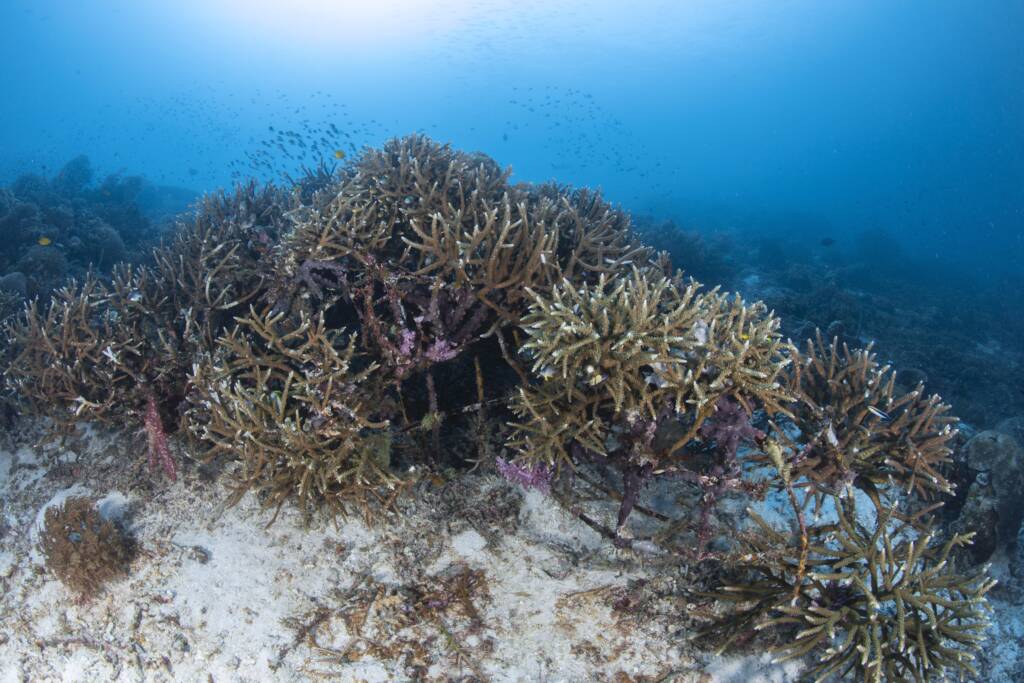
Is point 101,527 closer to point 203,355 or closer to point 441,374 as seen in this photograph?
point 203,355

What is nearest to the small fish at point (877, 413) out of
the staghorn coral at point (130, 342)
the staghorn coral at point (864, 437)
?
the staghorn coral at point (864, 437)

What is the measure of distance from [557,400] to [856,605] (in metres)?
2.41

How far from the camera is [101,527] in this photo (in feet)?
13.0

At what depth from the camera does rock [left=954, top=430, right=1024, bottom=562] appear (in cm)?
475

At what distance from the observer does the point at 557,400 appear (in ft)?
12.7

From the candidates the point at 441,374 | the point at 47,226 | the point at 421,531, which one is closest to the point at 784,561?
the point at 421,531

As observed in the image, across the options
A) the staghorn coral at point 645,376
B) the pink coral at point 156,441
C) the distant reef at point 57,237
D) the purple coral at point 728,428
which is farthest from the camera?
the distant reef at point 57,237

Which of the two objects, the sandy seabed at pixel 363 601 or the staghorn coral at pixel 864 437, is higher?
the staghorn coral at pixel 864 437

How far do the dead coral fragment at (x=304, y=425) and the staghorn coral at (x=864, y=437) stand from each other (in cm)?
325

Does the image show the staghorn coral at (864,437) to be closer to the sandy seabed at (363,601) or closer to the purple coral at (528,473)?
the sandy seabed at (363,601)

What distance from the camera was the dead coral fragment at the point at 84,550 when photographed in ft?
12.7

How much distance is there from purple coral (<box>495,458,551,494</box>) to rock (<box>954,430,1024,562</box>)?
13.8 ft

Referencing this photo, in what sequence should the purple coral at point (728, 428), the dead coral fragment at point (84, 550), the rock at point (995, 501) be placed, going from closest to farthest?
the purple coral at point (728, 428), the dead coral fragment at point (84, 550), the rock at point (995, 501)

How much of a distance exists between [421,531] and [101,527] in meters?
2.55
